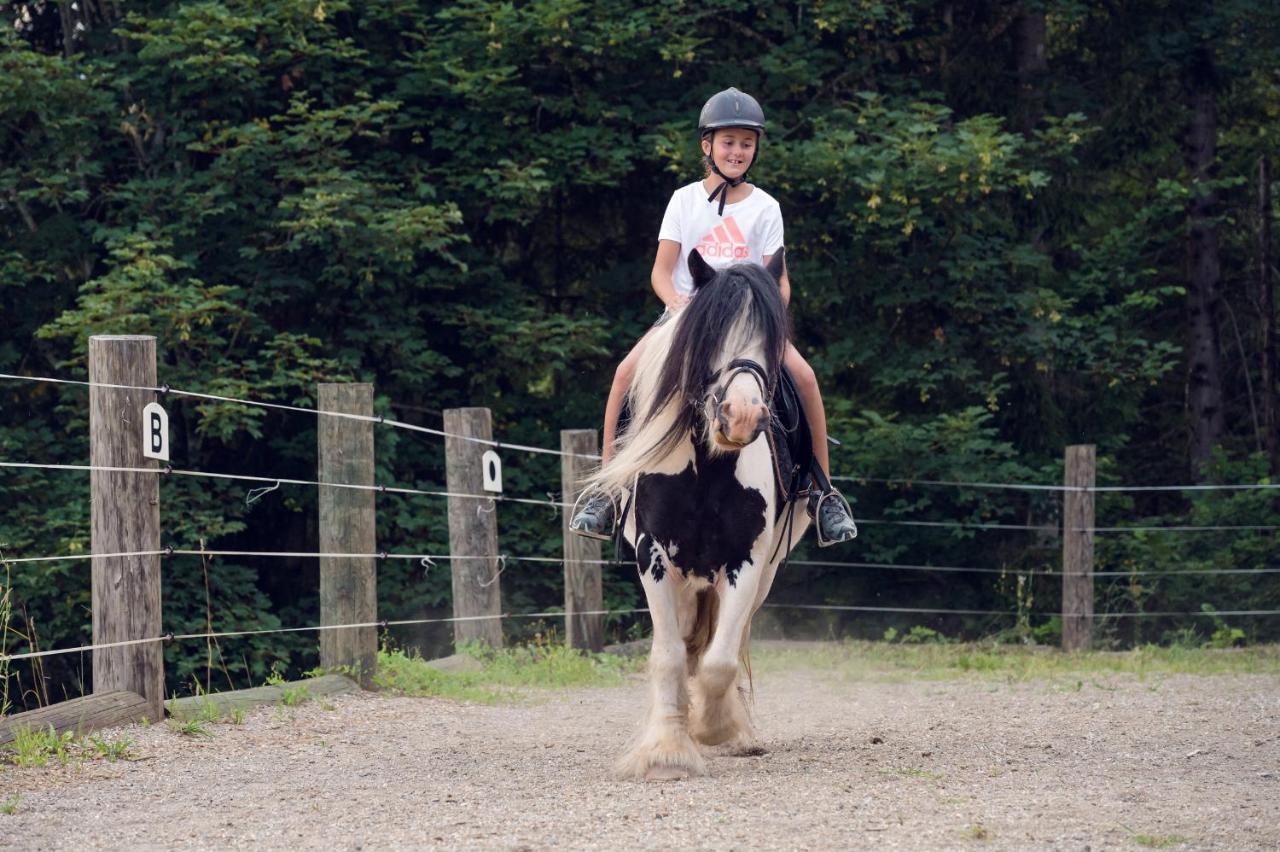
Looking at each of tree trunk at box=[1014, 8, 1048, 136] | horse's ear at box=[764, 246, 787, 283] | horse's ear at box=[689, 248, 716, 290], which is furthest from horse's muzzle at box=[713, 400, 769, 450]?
tree trunk at box=[1014, 8, 1048, 136]

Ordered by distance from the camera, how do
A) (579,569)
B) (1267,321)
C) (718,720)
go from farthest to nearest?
(1267,321)
(579,569)
(718,720)

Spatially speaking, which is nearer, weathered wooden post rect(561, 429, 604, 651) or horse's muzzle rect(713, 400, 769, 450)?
horse's muzzle rect(713, 400, 769, 450)

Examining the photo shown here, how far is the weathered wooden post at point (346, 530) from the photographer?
25.5 feet

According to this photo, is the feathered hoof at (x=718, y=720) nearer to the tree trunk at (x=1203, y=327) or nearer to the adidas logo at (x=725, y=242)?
the adidas logo at (x=725, y=242)

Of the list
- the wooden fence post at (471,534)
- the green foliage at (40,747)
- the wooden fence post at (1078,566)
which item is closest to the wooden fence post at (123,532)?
the green foliage at (40,747)

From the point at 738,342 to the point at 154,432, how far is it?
2.64 metres

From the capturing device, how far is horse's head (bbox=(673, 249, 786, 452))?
5.04 meters

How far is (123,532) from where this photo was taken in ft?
20.8

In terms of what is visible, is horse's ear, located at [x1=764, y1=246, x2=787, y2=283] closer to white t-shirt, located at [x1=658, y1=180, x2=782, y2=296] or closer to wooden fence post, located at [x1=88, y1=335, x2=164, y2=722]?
white t-shirt, located at [x1=658, y1=180, x2=782, y2=296]

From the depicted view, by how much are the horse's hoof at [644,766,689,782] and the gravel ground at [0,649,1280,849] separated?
0.49 feet

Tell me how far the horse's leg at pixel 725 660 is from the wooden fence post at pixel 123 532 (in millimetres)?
2208

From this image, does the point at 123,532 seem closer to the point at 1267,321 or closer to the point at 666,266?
the point at 666,266

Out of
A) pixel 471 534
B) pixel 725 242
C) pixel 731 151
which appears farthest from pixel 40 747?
pixel 471 534

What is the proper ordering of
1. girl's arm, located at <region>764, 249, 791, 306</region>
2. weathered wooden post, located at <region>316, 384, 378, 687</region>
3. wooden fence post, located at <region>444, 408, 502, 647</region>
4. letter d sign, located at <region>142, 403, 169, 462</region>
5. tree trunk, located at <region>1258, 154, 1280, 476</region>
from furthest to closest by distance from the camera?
tree trunk, located at <region>1258, 154, 1280, 476</region> → wooden fence post, located at <region>444, 408, 502, 647</region> → weathered wooden post, located at <region>316, 384, 378, 687</region> → letter d sign, located at <region>142, 403, 169, 462</region> → girl's arm, located at <region>764, 249, 791, 306</region>
